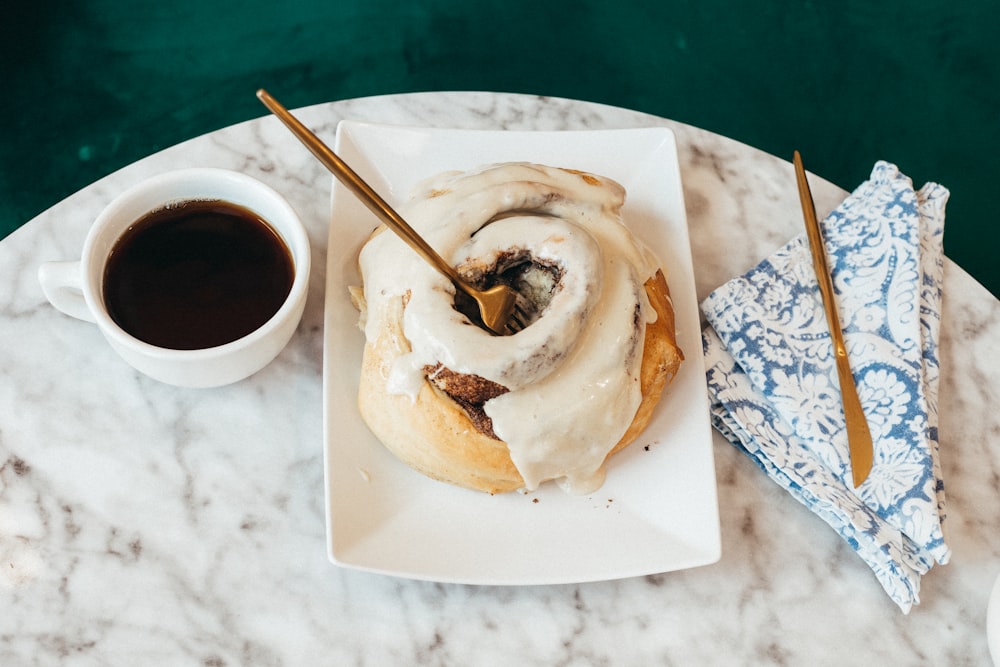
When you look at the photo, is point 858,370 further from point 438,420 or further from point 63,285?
point 63,285

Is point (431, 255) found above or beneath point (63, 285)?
above

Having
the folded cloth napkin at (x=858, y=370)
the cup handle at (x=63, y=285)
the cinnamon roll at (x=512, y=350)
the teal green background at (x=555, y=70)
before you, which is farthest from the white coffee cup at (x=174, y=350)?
Result: the teal green background at (x=555, y=70)

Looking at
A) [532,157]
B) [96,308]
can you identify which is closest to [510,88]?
[532,157]

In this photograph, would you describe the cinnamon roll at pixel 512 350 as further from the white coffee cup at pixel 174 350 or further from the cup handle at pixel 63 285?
the cup handle at pixel 63 285

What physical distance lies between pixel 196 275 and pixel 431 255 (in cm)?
31

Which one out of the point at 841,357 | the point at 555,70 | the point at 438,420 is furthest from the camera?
the point at 555,70

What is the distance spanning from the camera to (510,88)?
2340 mm

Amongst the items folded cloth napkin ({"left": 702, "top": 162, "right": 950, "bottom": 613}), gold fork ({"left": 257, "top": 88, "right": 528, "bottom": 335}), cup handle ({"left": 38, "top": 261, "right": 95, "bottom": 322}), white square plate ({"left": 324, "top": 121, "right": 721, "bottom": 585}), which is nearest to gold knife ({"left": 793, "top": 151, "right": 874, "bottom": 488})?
folded cloth napkin ({"left": 702, "top": 162, "right": 950, "bottom": 613})

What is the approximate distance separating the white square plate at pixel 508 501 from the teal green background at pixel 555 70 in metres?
1.09

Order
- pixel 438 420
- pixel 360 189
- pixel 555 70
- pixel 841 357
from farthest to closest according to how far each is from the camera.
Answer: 1. pixel 555 70
2. pixel 841 357
3. pixel 438 420
4. pixel 360 189

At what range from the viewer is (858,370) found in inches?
50.6

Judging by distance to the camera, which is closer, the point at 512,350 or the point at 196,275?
the point at 512,350

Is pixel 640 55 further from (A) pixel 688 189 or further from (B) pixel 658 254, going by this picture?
(B) pixel 658 254

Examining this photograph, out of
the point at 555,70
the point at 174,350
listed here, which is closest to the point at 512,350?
the point at 174,350
